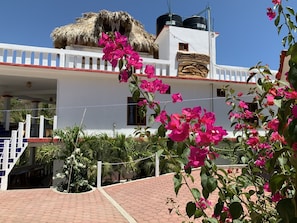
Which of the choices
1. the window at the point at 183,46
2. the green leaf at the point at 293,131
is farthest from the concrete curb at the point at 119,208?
the window at the point at 183,46

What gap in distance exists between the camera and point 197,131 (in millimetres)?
1182

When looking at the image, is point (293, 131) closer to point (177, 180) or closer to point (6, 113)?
point (177, 180)

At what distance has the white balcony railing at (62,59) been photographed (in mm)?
9555

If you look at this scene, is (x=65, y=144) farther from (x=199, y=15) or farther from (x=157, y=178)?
(x=199, y=15)

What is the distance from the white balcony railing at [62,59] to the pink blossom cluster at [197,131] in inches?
375

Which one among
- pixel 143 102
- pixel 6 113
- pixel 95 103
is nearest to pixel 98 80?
pixel 95 103

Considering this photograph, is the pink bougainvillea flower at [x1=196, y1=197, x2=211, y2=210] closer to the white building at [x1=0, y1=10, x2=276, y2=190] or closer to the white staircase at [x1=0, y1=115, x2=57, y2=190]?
the white staircase at [x1=0, y1=115, x2=57, y2=190]

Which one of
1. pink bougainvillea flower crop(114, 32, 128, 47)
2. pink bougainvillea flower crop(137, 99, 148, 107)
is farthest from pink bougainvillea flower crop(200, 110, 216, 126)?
pink bougainvillea flower crop(114, 32, 128, 47)

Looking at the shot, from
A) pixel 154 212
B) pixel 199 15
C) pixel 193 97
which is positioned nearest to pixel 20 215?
pixel 154 212

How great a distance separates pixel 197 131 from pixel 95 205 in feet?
17.3

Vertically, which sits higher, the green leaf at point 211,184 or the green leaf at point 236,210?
the green leaf at point 211,184

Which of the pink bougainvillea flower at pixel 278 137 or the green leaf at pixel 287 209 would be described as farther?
the pink bougainvillea flower at pixel 278 137

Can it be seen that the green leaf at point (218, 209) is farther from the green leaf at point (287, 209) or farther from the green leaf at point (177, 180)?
the green leaf at point (287, 209)

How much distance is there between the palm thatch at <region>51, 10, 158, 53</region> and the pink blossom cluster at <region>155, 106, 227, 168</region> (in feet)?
43.0
